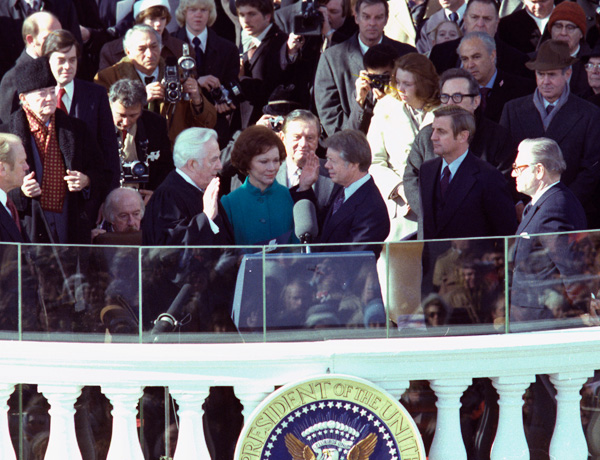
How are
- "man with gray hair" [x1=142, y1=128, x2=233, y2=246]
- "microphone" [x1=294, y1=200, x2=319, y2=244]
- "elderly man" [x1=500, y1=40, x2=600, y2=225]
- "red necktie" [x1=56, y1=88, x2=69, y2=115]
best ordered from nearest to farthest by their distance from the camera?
"microphone" [x1=294, y1=200, x2=319, y2=244] < "man with gray hair" [x1=142, y1=128, x2=233, y2=246] < "elderly man" [x1=500, y1=40, x2=600, y2=225] < "red necktie" [x1=56, y1=88, x2=69, y2=115]

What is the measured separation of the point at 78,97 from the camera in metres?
6.77

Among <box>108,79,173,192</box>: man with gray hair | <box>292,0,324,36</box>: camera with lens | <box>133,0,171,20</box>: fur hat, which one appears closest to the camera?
<box>108,79,173,192</box>: man with gray hair

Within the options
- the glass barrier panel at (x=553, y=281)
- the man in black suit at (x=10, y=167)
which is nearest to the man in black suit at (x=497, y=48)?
the man in black suit at (x=10, y=167)

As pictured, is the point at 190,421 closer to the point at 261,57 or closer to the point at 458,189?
the point at 458,189

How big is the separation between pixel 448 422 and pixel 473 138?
2.62 metres

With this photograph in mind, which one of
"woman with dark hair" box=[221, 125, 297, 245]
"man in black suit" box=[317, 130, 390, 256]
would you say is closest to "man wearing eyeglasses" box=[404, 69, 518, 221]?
"man in black suit" box=[317, 130, 390, 256]

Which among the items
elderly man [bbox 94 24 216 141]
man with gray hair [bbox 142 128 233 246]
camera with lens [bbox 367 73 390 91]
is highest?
elderly man [bbox 94 24 216 141]

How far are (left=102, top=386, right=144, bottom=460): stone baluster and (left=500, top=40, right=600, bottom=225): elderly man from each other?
11.2ft

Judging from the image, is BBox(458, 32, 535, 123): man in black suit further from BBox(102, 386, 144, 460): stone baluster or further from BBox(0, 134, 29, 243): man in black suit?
BBox(102, 386, 144, 460): stone baluster

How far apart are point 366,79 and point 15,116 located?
2176mm

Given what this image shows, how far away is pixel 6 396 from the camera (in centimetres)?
404

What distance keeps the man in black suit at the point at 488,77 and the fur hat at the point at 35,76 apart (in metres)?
2.59

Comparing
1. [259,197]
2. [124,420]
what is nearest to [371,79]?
[259,197]

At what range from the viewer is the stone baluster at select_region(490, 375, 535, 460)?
13.2 feet
